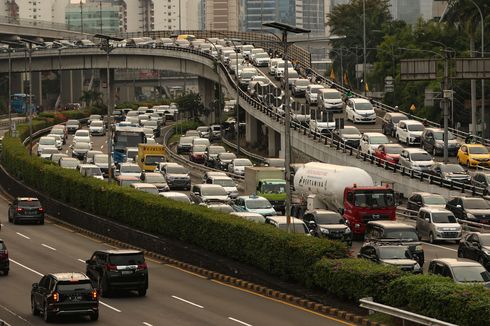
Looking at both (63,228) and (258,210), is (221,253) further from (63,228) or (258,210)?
(63,228)

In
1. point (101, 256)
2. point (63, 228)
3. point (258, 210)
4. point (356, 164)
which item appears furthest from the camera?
point (356, 164)

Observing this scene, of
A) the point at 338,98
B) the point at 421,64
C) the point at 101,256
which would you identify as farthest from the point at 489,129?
the point at 101,256

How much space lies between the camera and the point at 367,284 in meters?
36.3

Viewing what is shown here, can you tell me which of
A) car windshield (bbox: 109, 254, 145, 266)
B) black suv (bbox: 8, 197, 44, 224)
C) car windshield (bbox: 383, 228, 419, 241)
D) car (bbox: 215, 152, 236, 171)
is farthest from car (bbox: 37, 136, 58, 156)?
car windshield (bbox: 109, 254, 145, 266)

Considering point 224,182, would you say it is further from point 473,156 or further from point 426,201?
point 473,156

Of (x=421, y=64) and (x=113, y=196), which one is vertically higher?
(x=421, y=64)

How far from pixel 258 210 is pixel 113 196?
22.3 ft

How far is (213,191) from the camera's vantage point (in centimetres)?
6606

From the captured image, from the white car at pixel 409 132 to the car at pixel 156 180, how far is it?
65.4 ft

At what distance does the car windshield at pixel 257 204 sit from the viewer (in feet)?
194

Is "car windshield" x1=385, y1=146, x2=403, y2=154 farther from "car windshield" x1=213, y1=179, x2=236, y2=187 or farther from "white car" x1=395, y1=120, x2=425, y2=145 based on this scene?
"car windshield" x1=213, y1=179, x2=236, y2=187

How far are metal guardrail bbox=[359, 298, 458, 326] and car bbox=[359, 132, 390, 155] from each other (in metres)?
46.3

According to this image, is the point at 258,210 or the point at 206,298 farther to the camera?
the point at 258,210

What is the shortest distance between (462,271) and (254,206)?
22982 millimetres
